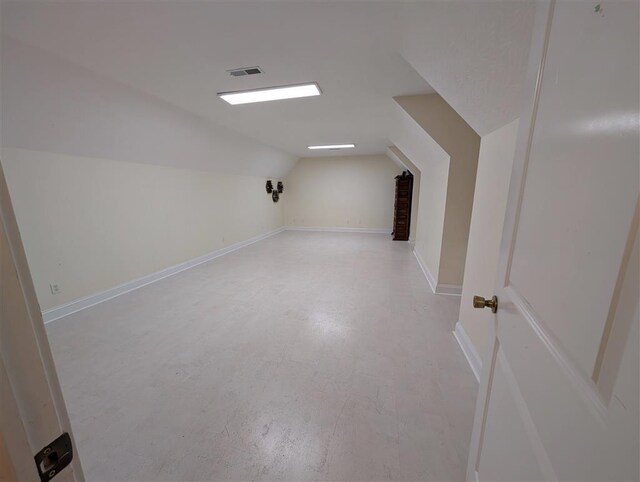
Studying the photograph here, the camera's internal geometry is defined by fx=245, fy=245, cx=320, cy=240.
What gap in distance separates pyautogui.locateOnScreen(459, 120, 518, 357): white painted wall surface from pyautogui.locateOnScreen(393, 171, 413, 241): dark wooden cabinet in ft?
14.4

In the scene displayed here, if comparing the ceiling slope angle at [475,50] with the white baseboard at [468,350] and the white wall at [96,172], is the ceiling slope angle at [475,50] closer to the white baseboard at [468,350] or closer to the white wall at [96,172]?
the white baseboard at [468,350]

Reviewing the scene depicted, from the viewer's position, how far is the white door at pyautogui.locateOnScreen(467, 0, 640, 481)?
0.36 meters

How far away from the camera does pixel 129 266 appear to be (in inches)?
134

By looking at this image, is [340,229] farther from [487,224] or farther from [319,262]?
[487,224]

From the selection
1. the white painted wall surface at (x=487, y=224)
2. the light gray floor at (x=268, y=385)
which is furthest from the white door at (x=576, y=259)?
the white painted wall surface at (x=487, y=224)

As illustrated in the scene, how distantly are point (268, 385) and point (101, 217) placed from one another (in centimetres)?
298

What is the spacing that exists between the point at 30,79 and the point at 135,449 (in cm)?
270

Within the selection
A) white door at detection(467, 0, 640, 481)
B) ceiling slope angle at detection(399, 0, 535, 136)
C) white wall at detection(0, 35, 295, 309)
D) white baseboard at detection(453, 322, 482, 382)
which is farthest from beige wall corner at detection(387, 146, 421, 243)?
white door at detection(467, 0, 640, 481)

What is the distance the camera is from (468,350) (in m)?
2.01

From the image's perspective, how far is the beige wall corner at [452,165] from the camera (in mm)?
2725

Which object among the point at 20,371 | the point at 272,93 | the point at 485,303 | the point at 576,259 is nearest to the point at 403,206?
the point at 272,93

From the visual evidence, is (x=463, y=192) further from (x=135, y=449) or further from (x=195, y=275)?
(x=195, y=275)

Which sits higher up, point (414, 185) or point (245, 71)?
point (245, 71)

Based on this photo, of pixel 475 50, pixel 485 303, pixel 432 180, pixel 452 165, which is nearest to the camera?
pixel 485 303
